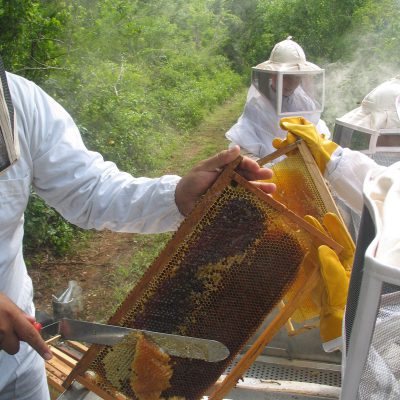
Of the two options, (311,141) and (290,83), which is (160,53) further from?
(311,141)

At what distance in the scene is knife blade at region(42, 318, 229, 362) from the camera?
138 centimetres

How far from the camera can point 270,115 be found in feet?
14.6


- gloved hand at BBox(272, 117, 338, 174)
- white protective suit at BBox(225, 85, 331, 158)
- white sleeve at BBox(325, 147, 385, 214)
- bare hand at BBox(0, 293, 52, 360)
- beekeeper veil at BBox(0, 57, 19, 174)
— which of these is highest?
beekeeper veil at BBox(0, 57, 19, 174)

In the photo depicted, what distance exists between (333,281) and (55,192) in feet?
3.15

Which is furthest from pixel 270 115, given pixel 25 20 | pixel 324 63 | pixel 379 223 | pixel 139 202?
pixel 324 63

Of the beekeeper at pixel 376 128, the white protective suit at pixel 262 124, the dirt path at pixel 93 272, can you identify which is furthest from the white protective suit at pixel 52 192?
the dirt path at pixel 93 272

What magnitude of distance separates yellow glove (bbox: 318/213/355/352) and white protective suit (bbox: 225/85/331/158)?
261 cm

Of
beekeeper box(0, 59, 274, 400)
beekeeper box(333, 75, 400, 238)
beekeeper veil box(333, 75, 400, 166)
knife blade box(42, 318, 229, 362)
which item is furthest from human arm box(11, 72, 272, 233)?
beekeeper veil box(333, 75, 400, 166)

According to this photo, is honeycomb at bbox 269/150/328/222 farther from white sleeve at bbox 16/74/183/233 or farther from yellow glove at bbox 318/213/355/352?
white sleeve at bbox 16/74/183/233

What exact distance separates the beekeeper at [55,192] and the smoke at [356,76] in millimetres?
5091

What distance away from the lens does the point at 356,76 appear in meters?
7.78

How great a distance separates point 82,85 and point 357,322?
6671mm

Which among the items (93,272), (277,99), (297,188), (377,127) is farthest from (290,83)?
(93,272)

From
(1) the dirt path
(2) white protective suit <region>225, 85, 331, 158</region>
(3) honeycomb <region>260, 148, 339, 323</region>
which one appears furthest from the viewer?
(1) the dirt path
